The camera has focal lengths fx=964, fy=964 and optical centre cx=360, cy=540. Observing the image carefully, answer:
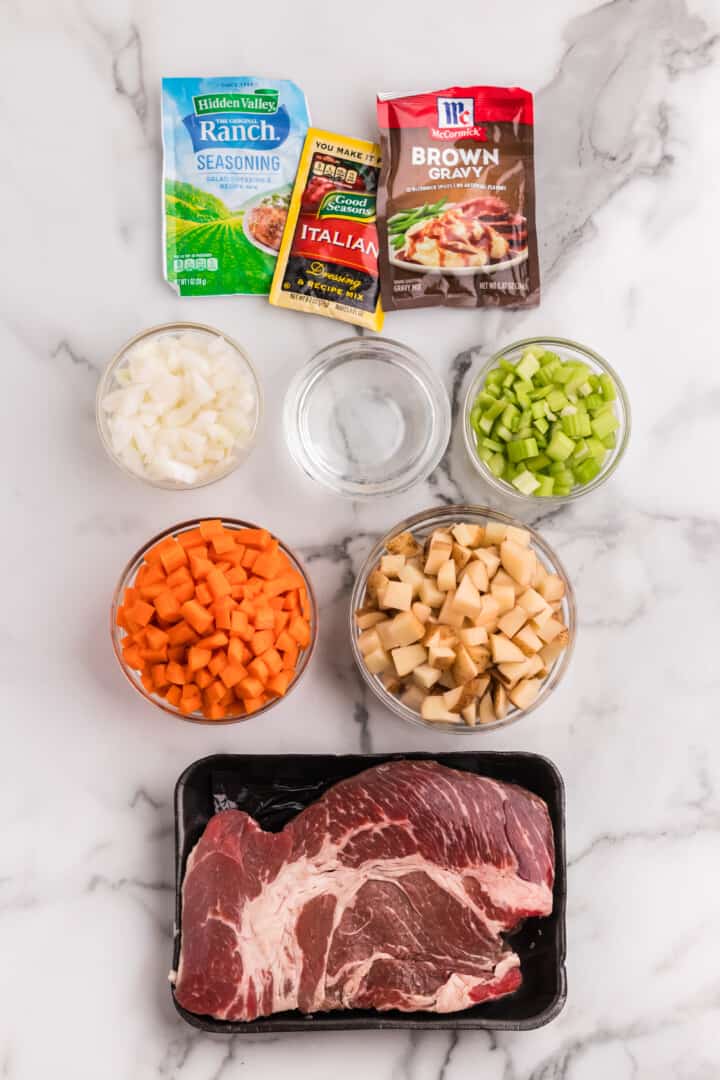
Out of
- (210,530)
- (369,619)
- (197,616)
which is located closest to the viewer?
(197,616)

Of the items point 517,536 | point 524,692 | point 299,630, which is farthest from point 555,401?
point 299,630

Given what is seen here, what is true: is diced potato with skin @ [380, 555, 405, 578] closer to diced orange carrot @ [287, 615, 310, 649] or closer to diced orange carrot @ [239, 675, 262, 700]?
diced orange carrot @ [287, 615, 310, 649]

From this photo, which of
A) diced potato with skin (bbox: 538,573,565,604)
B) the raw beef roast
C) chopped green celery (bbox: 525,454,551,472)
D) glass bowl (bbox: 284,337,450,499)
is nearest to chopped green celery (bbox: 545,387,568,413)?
chopped green celery (bbox: 525,454,551,472)

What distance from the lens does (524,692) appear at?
6.56ft

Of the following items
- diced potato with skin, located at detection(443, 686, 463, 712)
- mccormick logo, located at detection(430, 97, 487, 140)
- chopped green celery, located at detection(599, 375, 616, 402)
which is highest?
mccormick logo, located at detection(430, 97, 487, 140)

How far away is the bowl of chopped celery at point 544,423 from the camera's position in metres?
2.08

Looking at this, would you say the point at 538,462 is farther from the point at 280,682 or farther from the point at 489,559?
the point at 280,682

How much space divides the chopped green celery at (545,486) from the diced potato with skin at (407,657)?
1.46 ft

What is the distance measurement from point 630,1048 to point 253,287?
1.91 meters

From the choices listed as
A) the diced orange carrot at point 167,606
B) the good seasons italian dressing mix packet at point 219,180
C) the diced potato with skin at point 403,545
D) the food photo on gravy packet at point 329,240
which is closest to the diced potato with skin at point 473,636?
the diced potato with skin at point 403,545

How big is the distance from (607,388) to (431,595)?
2.02ft

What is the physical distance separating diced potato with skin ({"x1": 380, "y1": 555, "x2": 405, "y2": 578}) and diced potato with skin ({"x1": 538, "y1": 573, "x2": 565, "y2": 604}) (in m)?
0.30

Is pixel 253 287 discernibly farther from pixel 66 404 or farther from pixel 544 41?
pixel 544 41

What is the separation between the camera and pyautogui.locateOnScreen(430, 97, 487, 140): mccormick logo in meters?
2.23
